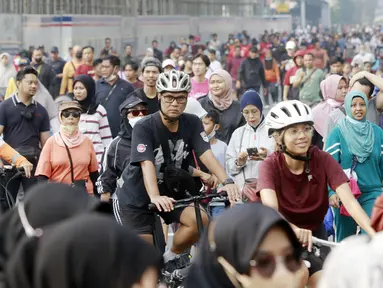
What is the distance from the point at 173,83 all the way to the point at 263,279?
4.58 metres

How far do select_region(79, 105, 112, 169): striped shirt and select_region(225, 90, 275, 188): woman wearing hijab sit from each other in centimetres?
154

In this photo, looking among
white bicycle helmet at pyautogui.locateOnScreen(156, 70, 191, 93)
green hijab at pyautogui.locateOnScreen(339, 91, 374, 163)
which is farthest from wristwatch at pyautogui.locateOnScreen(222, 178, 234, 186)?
green hijab at pyautogui.locateOnScreen(339, 91, 374, 163)

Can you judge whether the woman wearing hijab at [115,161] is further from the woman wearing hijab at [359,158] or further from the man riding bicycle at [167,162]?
the woman wearing hijab at [359,158]

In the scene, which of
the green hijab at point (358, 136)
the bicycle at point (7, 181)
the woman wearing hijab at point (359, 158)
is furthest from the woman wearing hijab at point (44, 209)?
the bicycle at point (7, 181)

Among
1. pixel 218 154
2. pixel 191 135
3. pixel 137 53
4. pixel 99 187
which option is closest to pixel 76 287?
pixel 191 135

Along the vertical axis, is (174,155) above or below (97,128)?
above

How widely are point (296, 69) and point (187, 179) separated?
13.7m

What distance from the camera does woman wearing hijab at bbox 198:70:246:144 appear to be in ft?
43.0

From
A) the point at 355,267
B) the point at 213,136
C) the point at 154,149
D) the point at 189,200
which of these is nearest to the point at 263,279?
the point at 355,267

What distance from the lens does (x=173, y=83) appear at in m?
8.86

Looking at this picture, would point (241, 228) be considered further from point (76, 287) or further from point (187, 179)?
point (187, 179)

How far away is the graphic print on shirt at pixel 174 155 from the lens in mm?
8539

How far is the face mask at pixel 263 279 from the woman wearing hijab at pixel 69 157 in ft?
20.7

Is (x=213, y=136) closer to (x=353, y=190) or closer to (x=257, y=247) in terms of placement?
(x=353, y=190)
